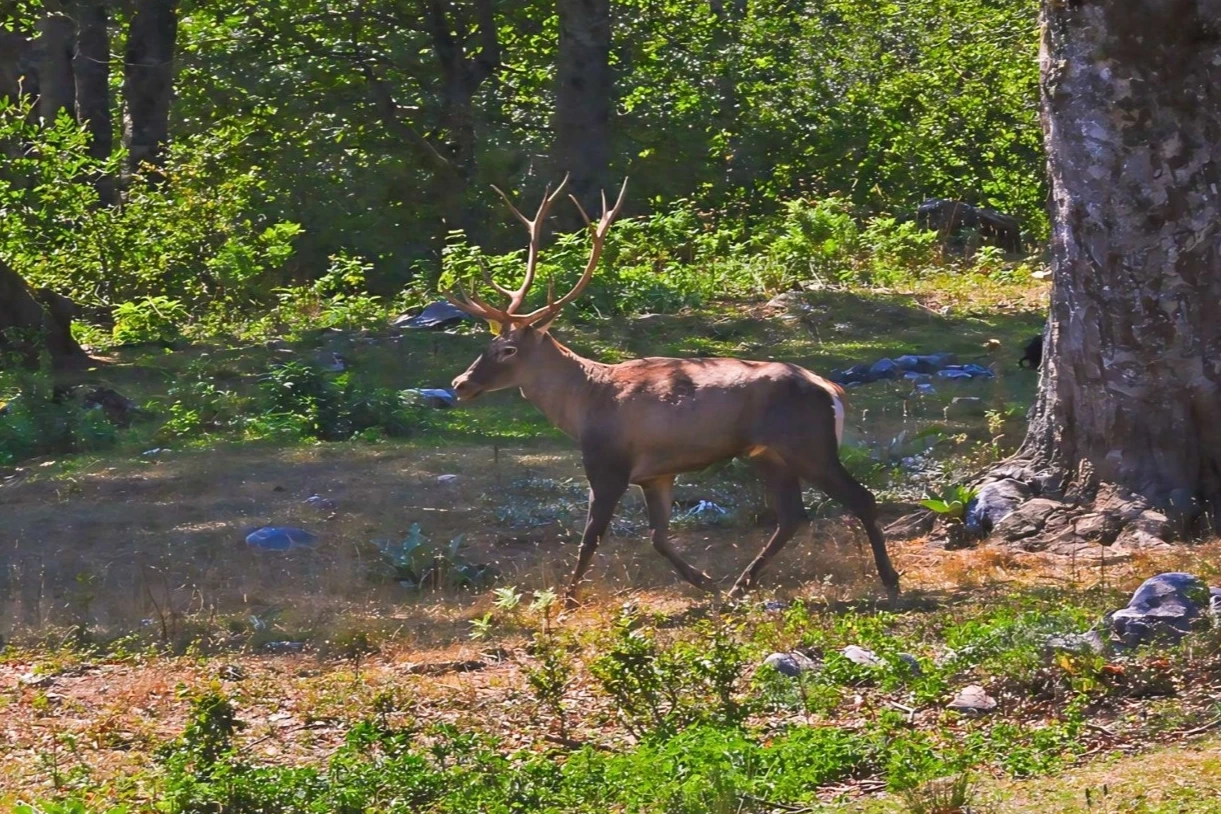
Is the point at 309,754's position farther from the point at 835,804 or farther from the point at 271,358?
the point at 271,358

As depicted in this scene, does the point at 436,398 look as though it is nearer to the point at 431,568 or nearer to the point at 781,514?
the point at 431,568

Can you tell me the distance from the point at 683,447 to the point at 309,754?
10.8 feet

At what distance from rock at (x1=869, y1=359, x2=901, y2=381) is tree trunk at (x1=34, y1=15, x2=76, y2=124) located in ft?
41.3

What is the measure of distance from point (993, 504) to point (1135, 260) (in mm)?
1598

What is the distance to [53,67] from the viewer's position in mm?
22547

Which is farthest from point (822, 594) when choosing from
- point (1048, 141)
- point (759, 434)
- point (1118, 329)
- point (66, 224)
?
point (66, 224)

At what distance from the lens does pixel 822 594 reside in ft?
28.9

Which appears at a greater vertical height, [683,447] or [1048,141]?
[1048,141]

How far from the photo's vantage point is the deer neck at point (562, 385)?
32.3 ft

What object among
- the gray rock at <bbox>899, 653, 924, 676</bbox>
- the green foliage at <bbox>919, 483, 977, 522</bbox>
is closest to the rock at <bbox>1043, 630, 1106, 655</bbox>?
the gray rock at <bbox>899, 653, 924, 676</bbox>

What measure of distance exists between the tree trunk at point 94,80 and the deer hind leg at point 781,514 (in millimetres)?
15130

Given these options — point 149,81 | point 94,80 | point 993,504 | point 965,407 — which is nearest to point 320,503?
point 993,504

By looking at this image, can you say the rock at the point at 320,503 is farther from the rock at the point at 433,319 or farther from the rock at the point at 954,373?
the rock at the point at 433,319

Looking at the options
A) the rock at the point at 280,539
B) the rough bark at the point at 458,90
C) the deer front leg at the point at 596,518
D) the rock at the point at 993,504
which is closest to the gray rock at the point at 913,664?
the deer front leg at the point at 596,518
